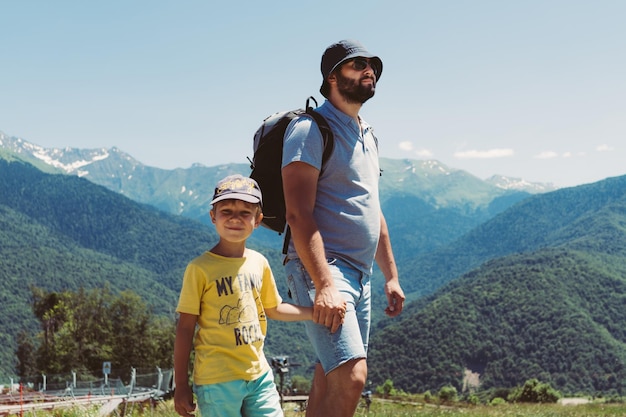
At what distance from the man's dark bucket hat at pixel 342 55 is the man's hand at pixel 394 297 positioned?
55.9 inches

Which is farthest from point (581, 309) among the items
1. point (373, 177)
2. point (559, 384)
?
point (373, 177)

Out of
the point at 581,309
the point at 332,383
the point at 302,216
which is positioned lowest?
the point at 581,309

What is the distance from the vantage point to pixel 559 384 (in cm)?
14938

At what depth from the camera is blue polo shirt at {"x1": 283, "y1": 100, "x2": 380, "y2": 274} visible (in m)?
3.75

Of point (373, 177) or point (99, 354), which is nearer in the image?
point (373, 177)

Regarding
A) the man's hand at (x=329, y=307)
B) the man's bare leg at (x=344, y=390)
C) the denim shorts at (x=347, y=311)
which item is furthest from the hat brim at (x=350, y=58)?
the man's bare leg at (x=344, y=390)

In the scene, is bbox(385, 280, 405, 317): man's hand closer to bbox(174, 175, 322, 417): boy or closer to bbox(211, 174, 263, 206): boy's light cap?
bbox(174, 175, 322, 417): boy

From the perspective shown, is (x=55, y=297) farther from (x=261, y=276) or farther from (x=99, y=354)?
(x=261, y=276)

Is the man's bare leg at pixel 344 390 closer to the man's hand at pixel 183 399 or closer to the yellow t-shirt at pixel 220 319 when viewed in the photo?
the yellow t-shirt at pixel 220 319

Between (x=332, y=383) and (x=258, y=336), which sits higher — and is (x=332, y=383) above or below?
below

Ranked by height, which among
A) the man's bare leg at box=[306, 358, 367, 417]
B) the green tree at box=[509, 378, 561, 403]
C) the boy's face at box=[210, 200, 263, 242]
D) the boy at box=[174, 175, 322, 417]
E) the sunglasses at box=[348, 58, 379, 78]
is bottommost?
the green tree at box=[509, 378, 561, 403]

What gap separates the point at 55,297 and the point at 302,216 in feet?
236

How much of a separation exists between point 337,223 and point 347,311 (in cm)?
52

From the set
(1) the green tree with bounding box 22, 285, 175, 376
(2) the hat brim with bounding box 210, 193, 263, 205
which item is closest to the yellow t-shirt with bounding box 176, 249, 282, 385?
(2) the hat brim with bounding box 210, 193, 263, 205
